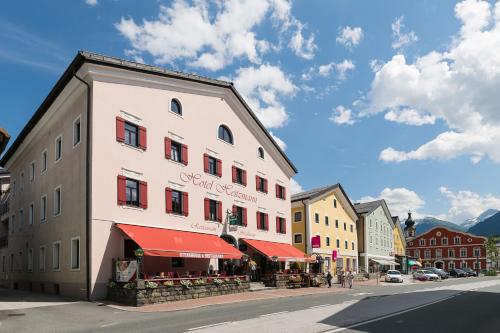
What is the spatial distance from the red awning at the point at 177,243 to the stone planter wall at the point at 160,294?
1.72 meters

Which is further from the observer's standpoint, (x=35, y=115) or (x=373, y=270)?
(x=373, y=270)

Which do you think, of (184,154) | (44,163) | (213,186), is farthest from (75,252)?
(213,186)

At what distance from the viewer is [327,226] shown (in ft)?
178

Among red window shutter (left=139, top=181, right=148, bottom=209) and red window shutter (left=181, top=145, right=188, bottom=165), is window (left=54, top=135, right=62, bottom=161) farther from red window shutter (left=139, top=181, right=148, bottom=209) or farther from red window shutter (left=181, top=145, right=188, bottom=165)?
red window shutter (left=181, top=145, right=188, bottom=165)

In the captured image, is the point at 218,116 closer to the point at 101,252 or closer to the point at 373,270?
the point at 101,252

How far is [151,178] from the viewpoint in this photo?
27344 millimetres

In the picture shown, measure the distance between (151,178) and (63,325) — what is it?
42.6 feet

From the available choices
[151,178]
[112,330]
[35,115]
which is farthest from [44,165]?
[112,330]

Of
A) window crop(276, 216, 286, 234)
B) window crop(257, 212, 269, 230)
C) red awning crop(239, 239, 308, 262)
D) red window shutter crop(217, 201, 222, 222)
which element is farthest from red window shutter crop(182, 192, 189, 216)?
window crop(276, 216, 286, 234)

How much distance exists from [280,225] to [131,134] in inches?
695

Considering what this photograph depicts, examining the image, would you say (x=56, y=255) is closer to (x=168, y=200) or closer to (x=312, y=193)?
(x=168, y=200)

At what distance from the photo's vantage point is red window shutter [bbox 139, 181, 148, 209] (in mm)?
26359

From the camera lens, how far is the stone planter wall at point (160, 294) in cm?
2135

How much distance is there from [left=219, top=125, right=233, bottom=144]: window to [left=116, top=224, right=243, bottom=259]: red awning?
775 centimetres
